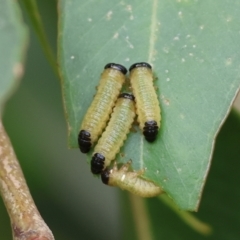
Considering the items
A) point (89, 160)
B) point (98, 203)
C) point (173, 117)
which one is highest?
point (173, 117)

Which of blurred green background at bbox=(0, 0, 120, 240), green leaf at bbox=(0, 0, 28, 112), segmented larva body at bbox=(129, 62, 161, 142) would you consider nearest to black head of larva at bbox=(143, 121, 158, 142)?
segmented larva body at bbox=(129, 62, 161, 142)

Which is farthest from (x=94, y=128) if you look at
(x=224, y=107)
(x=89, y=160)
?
(x=224, y=107)

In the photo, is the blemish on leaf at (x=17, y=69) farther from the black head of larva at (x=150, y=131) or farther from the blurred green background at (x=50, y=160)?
the blurred green background at (x=50, y=160)

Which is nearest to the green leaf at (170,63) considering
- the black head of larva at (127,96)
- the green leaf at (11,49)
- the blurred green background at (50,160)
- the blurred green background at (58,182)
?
the black head of larva at (127,96)

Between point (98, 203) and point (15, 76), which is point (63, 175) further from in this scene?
point (15, 76)

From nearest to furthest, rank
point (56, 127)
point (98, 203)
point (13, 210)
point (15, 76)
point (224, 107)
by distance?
point (15, 76), point (13, 210), point (224, 107), point (56, 127), point (98, 203)

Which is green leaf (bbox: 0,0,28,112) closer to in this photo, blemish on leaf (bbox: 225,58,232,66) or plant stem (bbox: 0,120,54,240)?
plant stem (bbox: 0,120,54,240)
